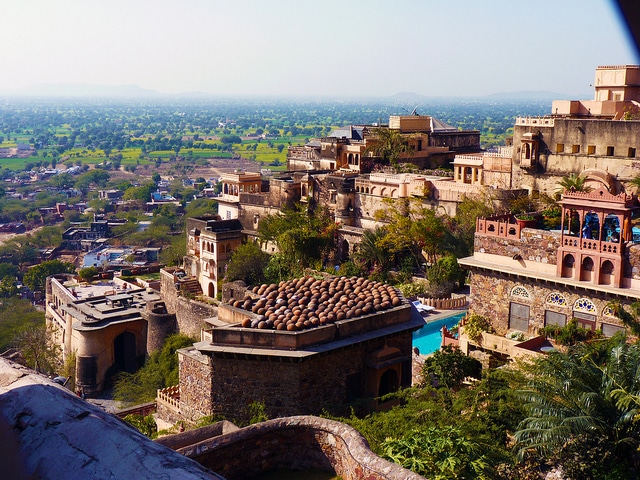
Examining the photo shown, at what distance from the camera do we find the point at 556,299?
44.1ft

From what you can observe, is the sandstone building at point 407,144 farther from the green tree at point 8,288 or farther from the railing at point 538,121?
the green tree at point 8,288

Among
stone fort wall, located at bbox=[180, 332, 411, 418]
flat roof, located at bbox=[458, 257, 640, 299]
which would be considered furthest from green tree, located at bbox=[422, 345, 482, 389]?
flat roof, located at bbox=[458, 257, 640, 299]

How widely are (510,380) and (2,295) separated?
37058mm

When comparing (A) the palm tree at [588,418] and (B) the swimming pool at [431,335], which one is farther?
(B) the swimming pool at [431,335]

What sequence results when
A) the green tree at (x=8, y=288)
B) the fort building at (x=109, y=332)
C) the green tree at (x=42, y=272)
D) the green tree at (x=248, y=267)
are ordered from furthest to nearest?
1. the green tree at (x=42, y=272)
2. the green tree at (x=8, y=288)
3. the green tree at (x=248, y=267)
4. the fort building at (x=109, y=332)

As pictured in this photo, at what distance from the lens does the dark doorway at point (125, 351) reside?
24406 millimetres

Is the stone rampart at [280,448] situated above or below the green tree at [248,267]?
above

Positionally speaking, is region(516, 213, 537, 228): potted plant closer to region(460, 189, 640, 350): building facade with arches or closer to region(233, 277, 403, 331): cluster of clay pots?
region(460, 189, 640, 350): building facade with arches

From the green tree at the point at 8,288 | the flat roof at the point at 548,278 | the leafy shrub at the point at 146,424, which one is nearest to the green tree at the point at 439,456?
the flat roof at the point at 548,278

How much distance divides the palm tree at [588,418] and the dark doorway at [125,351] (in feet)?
58.4

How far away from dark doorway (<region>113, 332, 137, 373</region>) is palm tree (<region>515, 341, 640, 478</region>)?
701 inches

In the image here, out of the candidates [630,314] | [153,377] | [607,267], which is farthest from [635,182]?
[153,377]

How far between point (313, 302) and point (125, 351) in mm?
14112

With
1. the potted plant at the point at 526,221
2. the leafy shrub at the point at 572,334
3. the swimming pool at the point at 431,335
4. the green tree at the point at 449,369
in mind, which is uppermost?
the potted plant at the point at 526,221
